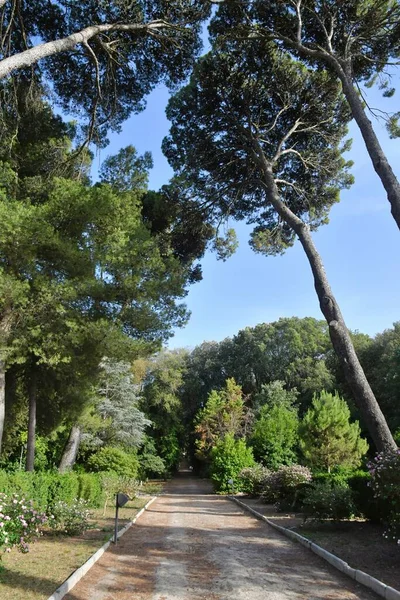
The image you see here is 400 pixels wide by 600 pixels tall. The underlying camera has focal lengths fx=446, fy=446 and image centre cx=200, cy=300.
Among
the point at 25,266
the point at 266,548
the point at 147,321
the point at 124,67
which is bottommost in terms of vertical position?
the point at 266,548

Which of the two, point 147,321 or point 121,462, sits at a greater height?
point 147,321

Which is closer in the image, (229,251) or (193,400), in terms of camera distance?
(229,251)

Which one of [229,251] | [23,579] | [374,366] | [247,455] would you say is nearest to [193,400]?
[374,366]

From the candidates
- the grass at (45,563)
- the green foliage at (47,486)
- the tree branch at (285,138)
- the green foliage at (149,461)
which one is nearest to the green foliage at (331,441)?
the green foliage at (47,486)

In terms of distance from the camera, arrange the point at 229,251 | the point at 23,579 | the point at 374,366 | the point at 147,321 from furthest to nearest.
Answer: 1. the point at 374,366
2. the point at 229,251
3. the point at 147,321
4. the point at 23,579

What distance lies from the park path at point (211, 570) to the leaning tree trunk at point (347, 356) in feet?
8.14

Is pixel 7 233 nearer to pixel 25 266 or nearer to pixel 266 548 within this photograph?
pixel 25 266

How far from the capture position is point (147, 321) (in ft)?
39.5

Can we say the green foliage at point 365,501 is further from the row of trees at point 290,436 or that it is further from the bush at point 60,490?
the row of trees at point 290,436

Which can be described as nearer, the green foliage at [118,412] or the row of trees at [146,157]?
the row of trees at [146,157]

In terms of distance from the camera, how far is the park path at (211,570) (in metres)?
5.12

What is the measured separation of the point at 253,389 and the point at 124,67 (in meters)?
36.7

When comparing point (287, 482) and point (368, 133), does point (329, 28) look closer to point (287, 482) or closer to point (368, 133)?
point (368, 133)

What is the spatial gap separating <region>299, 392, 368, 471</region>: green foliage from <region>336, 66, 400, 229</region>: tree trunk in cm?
1442
